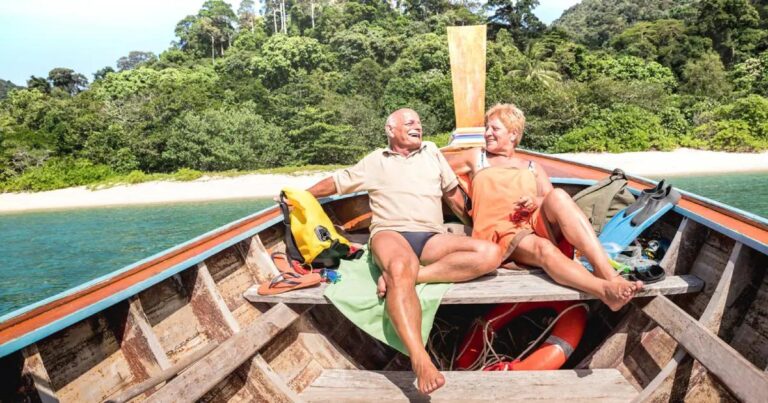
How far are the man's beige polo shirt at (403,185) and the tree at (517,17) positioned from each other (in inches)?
1705

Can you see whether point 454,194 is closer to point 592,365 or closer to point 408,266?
point 408,266

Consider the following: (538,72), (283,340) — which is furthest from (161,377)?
(538,72)

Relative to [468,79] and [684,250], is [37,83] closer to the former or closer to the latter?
[468,79]

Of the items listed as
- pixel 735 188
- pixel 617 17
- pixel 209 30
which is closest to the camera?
pixel 735 188

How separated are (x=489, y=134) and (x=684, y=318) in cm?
149

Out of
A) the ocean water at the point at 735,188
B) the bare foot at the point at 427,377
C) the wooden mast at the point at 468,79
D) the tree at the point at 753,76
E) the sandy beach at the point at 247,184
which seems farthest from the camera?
the tree at the point at 753,76

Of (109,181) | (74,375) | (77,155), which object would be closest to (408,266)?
(74,375)

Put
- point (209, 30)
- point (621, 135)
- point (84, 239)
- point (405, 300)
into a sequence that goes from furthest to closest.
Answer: point (209, 30), point (621, 135), point (84, 239), point (405, 300)

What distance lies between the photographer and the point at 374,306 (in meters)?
2.44

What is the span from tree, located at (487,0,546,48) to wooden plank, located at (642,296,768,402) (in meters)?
44.1

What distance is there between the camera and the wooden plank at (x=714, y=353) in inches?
64.7

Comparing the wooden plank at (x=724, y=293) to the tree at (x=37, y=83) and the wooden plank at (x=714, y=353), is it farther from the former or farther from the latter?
the tree at (x=37, y=83)

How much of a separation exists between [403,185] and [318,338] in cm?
98

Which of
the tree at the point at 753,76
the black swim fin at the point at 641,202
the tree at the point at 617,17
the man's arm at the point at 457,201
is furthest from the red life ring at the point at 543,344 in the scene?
the tree at the point at 617,17
